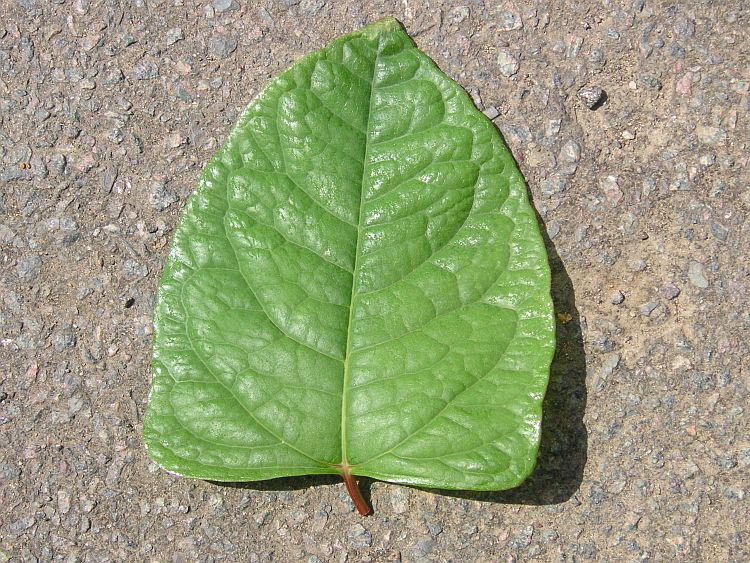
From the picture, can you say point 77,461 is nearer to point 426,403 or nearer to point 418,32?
point 426,403

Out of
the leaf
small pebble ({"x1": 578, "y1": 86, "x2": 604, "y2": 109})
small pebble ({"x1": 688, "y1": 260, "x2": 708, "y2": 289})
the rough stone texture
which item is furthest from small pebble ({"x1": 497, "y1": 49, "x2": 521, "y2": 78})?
small pebble ({"x1": 688, "y1": 260, "x2": 708, "y2": 289})

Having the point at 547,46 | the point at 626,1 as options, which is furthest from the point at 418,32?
the point at 626,1

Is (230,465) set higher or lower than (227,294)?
lower

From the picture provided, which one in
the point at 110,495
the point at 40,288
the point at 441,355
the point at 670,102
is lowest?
the point at 110,495

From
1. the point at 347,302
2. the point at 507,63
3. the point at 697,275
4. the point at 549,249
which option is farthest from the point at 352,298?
the point at 697,275

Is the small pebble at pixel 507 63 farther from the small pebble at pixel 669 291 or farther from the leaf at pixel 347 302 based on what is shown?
the small pebble at pixel 669 291

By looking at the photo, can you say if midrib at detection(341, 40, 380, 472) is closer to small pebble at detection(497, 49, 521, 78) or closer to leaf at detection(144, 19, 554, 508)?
leaf at detection(144, 19, 554, 508)

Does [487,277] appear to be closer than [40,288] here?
Yes
